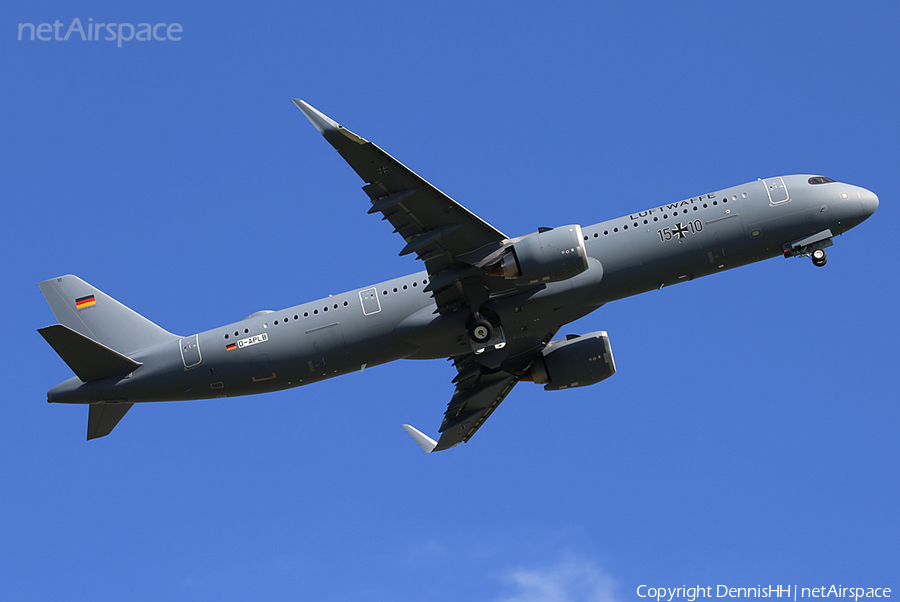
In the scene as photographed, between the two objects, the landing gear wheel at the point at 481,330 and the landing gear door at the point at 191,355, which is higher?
the landing gear door at the point at 191,355

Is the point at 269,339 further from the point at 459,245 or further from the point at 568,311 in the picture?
the point at 568,311

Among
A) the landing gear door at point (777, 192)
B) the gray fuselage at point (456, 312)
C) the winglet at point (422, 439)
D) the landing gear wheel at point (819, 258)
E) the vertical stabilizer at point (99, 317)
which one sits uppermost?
the vertical stabilizer at point (99, 317)

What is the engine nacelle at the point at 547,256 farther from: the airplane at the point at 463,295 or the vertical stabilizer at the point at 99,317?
the vertical stabilizer at the point at 99,317

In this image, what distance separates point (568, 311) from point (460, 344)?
16.4 ft

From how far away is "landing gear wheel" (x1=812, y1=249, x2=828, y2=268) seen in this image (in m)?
38.6

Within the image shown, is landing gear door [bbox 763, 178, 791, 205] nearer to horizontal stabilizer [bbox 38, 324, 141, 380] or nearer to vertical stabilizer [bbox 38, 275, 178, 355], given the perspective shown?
vertical stabilizer [bbox 38, 275, 178, 355]

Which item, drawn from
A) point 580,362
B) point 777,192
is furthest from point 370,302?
point 777,192

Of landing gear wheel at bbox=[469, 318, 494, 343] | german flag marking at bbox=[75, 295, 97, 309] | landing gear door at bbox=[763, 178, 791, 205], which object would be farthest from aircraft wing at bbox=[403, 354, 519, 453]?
german flag marking at bbox=[75, 295, 97, 309]

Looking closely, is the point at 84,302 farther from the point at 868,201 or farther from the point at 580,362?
the point at 868,201

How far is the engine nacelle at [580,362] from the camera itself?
142 feet

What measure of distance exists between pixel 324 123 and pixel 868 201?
24489mm

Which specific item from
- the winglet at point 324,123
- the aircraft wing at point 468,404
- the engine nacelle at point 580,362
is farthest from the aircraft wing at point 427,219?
the aircraft wing at point 468,404

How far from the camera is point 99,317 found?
41969 millimetres

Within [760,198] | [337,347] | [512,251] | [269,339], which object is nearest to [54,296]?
[269,339]
